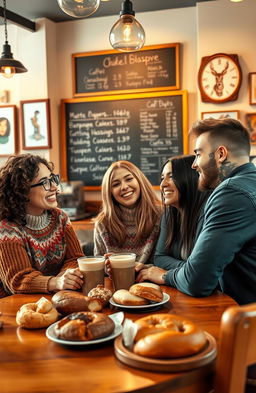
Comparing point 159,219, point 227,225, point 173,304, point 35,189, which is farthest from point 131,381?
point 159,219

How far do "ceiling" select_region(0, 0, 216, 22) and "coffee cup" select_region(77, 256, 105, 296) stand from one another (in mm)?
3042

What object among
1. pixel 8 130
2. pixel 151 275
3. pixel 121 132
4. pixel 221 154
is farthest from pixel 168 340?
pixel 8 130

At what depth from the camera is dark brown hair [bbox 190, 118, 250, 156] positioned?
1.80 meters

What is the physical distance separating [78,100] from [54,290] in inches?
125

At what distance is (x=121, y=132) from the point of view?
4562 millimetres

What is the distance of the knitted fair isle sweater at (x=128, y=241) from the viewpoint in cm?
234

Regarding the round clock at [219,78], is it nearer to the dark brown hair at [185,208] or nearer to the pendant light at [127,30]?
the dark brown hair at [185,208]

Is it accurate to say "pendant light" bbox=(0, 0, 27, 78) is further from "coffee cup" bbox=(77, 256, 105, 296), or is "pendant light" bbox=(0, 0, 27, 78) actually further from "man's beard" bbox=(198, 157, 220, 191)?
"coffee cup" bbox=(77, 256, 105, 296)

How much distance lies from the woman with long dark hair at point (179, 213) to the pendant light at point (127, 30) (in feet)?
2.10

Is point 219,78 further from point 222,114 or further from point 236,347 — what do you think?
point 236,347

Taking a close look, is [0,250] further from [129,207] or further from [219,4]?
[219,4]

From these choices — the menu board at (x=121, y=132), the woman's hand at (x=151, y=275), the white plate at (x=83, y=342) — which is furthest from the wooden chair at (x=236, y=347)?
the menu board at (x=121, y=132)

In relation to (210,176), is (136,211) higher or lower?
lower

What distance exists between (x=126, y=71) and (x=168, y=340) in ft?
12.4
